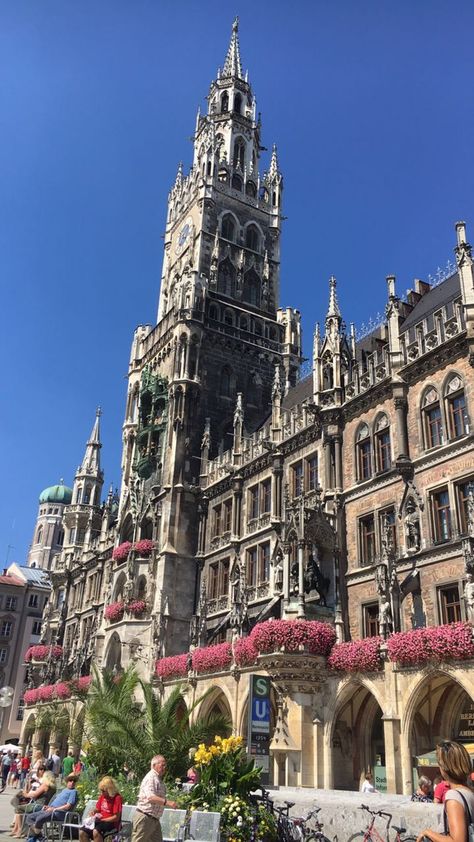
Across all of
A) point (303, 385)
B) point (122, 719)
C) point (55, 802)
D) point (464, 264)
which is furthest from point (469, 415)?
point (303, 385)

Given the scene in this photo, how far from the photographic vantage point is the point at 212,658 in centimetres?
3133

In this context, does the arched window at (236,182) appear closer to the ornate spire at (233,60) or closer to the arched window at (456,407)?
the ornate spire at (233,60)

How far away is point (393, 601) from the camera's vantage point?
77.5 feet

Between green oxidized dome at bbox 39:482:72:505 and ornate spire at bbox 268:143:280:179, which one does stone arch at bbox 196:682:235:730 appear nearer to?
ornate spire at bbox 268:143:280:179

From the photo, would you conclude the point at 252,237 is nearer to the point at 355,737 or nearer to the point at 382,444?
the point at 382,444

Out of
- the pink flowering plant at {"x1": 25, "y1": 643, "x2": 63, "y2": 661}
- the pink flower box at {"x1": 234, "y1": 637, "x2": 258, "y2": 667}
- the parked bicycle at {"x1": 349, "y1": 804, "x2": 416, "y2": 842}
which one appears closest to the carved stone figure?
the pink flower box at {"x1": 234, "y1": 637, "x2": 258, "y2": 667}

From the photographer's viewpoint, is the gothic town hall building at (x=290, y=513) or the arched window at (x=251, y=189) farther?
the arched window at (x=251, y=189)

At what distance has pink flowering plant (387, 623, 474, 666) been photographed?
20094mm

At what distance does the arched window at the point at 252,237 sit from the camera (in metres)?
55.0

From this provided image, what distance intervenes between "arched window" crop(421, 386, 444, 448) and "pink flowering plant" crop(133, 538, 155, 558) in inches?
800

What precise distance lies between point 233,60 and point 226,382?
35.8m

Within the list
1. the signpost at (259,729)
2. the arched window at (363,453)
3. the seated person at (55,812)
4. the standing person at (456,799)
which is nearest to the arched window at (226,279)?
the arched window at (363,453)

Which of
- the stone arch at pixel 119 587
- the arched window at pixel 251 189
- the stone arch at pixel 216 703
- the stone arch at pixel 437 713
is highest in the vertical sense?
the arched window at pixel 251 189

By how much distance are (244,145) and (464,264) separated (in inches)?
1572
